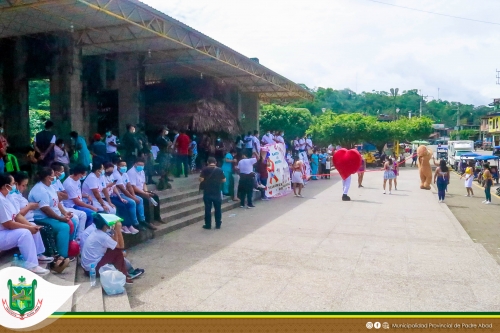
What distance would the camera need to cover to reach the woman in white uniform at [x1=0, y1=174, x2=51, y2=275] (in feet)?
15.7

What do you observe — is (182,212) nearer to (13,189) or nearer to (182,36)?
(13,189)

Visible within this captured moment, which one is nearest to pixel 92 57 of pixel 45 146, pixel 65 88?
pixel 65 88

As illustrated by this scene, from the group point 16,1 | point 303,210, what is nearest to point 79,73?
point 16,1

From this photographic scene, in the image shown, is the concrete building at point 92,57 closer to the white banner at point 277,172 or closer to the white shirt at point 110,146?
the white shirt at point 110,146

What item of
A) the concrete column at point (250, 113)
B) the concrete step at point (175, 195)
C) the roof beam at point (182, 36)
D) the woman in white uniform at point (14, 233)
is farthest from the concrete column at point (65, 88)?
the concrete column at point (250, 113)

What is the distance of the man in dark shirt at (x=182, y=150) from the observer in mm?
12664

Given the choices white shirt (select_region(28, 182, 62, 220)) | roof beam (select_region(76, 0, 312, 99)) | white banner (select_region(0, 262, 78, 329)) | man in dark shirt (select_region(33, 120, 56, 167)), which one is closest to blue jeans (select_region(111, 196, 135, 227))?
white shirt (select_region(28, 182, 62, 220))

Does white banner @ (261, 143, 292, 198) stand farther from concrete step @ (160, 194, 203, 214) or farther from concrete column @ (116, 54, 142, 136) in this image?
concrete column @ (116, 54, 142, 136)

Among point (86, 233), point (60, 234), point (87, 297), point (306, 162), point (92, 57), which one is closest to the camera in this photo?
point (87, 297)

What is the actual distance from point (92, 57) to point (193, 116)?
4027 mm

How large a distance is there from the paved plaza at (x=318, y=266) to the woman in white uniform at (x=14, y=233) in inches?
46.1

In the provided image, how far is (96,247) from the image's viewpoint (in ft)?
17.2

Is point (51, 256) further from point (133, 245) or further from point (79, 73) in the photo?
point (79, 73)

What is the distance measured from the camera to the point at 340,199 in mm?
13750
